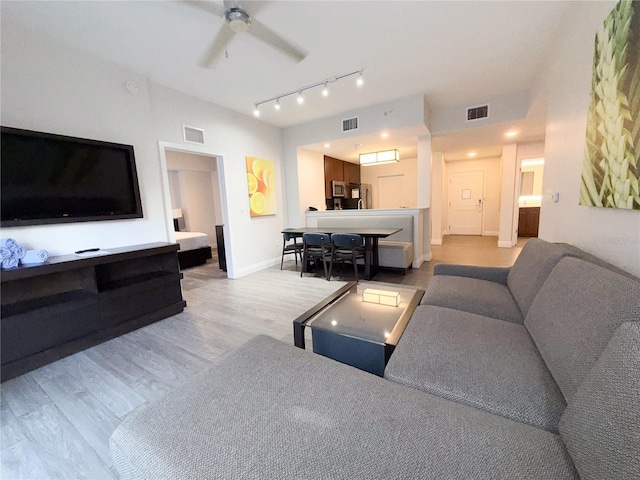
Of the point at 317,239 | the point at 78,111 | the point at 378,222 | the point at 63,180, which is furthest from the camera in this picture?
the point at 378,222

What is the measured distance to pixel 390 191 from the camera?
8406mm

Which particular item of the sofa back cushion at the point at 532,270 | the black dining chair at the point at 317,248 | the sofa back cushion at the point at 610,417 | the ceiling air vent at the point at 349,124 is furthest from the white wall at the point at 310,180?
the sofa back cushion at the point at 610,417

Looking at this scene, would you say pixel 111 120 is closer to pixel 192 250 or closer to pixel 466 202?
pixel 192 250

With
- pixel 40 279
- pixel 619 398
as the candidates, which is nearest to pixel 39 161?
pixel 40 279

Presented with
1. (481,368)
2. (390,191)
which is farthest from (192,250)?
(390,191)

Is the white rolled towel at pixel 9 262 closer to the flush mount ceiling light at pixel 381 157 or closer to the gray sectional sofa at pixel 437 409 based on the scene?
the gray sectional sofa at pixel 437 409

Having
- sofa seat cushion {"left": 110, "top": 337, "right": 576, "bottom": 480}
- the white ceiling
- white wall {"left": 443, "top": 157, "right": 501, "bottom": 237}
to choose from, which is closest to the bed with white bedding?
the white ceiling

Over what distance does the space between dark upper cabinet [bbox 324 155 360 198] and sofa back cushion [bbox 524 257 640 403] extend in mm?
5587

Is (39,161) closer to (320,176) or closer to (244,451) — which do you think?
(244,451)

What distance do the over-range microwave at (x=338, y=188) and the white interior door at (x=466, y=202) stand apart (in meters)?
3.56

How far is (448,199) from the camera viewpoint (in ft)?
27.0

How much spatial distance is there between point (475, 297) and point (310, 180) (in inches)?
184

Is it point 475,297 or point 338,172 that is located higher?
point 338,172

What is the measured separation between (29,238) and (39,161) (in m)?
0.71
